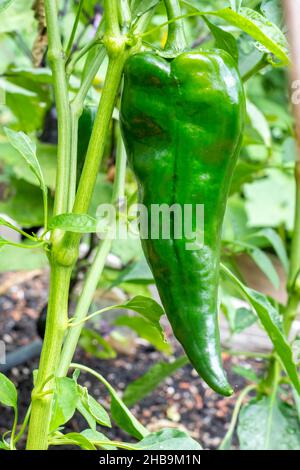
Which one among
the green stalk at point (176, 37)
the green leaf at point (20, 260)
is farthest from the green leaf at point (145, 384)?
the green stalk at point (176, 37)

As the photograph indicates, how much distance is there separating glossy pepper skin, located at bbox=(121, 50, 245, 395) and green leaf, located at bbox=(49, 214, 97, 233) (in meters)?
0.08

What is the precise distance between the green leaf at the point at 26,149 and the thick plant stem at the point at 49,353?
8 centimetres

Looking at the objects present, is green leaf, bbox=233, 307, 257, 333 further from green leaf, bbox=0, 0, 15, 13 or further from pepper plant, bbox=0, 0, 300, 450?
green leaf, bbox=0, 0, 15, 13

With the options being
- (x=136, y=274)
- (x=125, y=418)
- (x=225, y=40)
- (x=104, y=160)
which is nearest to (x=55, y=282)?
(x=125, y=418)

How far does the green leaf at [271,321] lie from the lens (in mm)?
620

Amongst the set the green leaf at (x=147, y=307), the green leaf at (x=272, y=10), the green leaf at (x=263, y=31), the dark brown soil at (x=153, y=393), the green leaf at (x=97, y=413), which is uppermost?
the green leaf at (x=272, y=10)

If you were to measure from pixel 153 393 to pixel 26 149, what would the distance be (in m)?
0.95

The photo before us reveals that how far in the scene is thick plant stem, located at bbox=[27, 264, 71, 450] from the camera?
539mm

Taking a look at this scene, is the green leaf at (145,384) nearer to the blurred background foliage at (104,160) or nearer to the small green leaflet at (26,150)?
the blurred background foliage at (104,160)

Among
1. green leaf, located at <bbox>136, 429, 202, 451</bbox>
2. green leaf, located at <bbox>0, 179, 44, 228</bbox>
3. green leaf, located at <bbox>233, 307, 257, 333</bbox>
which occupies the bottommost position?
green leaf, located at <bbox>136, 429, 202, 451</bbox>

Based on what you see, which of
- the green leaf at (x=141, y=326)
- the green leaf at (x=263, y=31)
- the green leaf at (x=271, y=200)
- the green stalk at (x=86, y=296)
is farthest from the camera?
the green leaf at (x=271, y=200)

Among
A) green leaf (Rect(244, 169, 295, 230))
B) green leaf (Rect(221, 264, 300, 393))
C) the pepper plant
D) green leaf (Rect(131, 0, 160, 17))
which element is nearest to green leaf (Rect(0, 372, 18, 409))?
the pepper plant

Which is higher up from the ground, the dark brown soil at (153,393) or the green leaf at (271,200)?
the green leaf at (271,200)
